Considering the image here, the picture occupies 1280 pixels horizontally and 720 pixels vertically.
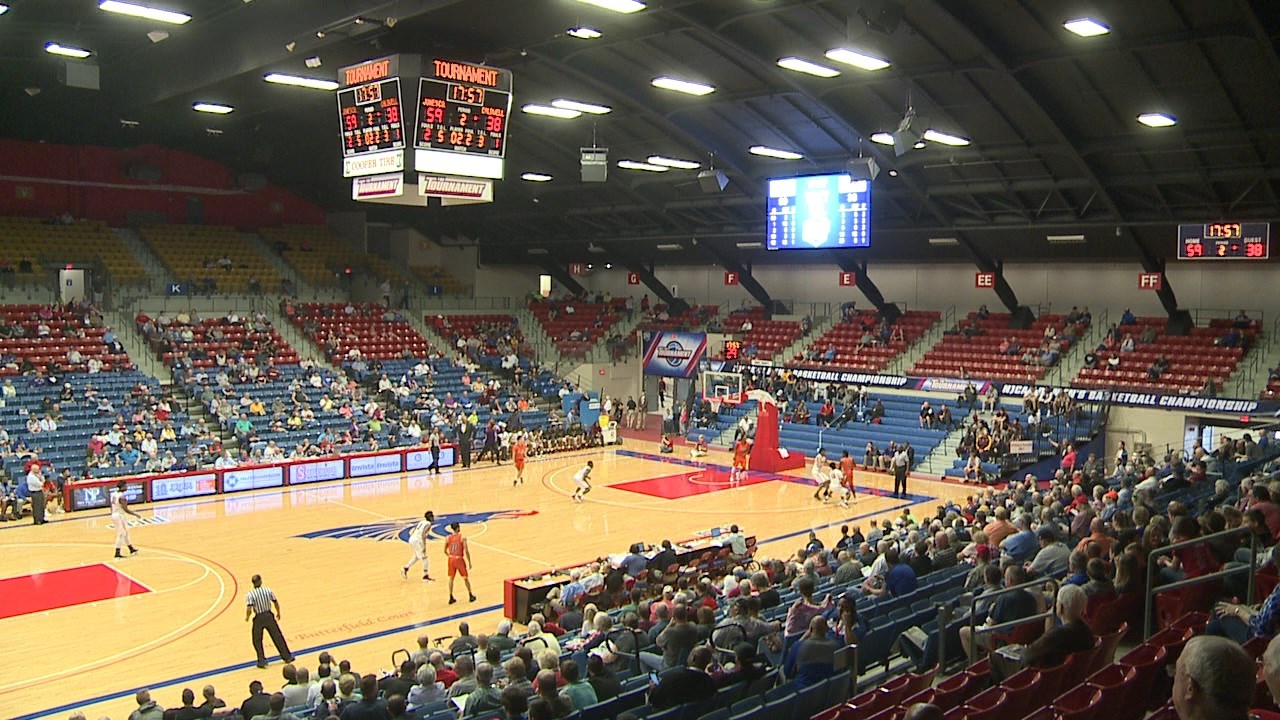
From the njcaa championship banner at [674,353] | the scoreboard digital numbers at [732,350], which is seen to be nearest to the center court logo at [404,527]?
the scoreboard digital numbers at [732,350]

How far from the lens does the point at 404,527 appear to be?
24.2 metres

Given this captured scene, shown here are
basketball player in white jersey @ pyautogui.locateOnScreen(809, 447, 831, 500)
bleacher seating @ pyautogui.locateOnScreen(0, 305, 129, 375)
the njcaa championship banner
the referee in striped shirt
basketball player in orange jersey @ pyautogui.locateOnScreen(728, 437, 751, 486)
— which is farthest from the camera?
the njcaa championship banner

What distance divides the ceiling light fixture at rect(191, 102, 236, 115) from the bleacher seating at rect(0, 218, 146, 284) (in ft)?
43.1

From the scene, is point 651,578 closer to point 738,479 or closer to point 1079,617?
point 1079,617

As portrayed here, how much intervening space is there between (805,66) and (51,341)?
24.8 meters

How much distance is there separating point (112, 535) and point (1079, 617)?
21414mm

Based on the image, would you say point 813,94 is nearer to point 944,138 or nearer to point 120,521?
point 944,138

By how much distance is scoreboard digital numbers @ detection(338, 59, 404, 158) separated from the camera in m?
17.7

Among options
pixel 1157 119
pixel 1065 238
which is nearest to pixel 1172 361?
pixel 1065 238

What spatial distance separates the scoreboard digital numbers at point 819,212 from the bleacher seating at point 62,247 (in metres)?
24.1

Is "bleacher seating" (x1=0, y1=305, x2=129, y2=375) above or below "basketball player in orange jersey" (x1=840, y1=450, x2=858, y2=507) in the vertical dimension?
above

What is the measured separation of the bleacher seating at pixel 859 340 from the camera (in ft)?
128

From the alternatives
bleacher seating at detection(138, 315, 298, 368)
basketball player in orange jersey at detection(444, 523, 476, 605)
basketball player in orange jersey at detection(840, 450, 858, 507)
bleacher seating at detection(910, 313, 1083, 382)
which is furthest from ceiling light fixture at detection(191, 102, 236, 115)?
bleacher seating at detection(910, 313, 1083, 382)

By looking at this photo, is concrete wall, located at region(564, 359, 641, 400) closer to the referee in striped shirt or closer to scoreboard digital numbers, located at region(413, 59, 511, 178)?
scoreboard digital numbers, located at region(413, 59, 511, 178)
